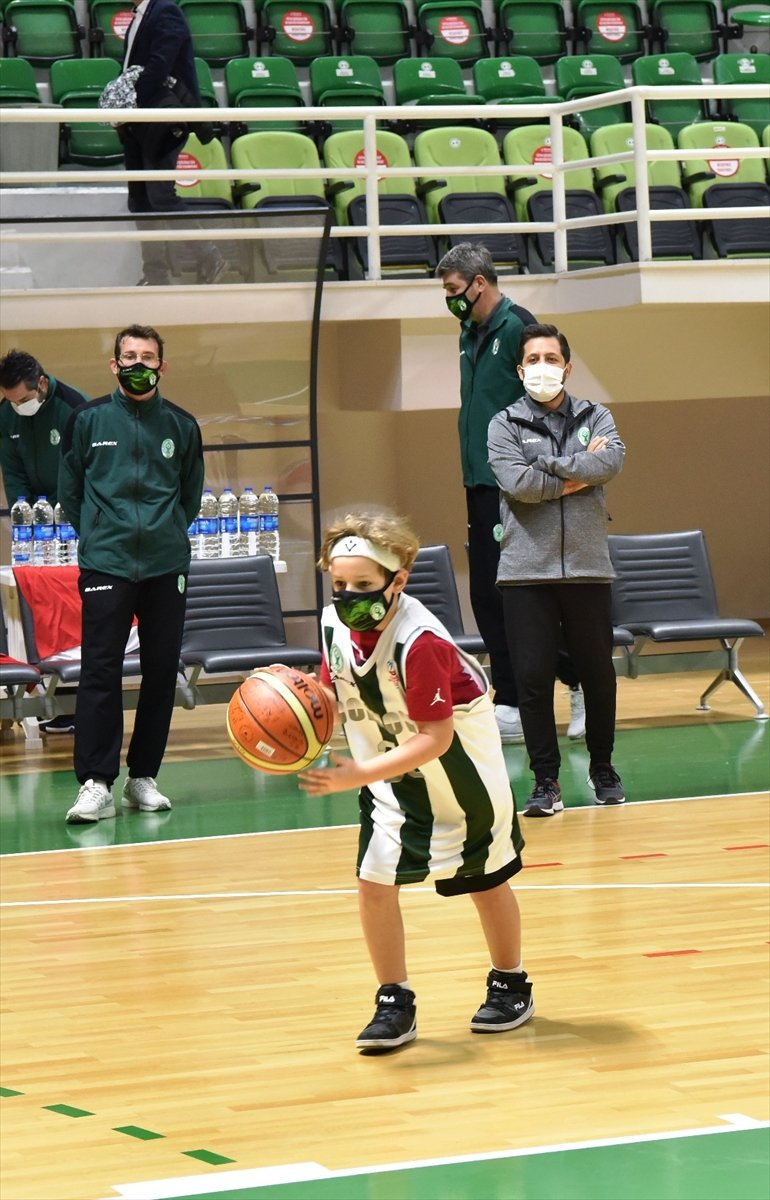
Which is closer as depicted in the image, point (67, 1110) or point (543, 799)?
point (67, 1110)

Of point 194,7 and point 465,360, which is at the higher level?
point 194,7

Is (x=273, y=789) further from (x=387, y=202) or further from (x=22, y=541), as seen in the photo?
(x=387, y=202)

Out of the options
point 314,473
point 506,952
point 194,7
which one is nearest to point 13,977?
point 506,952

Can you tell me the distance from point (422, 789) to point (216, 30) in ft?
34.4

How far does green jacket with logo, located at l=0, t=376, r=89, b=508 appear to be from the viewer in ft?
28.0

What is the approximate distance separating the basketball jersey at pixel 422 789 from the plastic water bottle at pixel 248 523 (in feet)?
17.8

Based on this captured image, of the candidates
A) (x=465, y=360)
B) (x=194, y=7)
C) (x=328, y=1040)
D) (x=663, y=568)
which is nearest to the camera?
(x=328, y=1040)

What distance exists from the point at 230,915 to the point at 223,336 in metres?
4.92

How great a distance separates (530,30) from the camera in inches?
560

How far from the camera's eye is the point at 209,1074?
3.91m

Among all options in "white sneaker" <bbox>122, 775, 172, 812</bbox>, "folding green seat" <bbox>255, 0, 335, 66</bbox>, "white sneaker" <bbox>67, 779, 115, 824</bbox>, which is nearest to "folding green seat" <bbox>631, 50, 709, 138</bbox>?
"folding green seat" <bbox>255, 0, 335, 66</bbox>

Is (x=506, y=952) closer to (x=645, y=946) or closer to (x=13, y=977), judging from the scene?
(x=645, y=946)

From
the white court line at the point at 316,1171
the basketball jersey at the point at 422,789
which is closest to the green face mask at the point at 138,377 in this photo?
the basketball jersey at the point at 422,789

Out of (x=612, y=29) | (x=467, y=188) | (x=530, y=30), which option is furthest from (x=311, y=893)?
(x=612, y=29)
